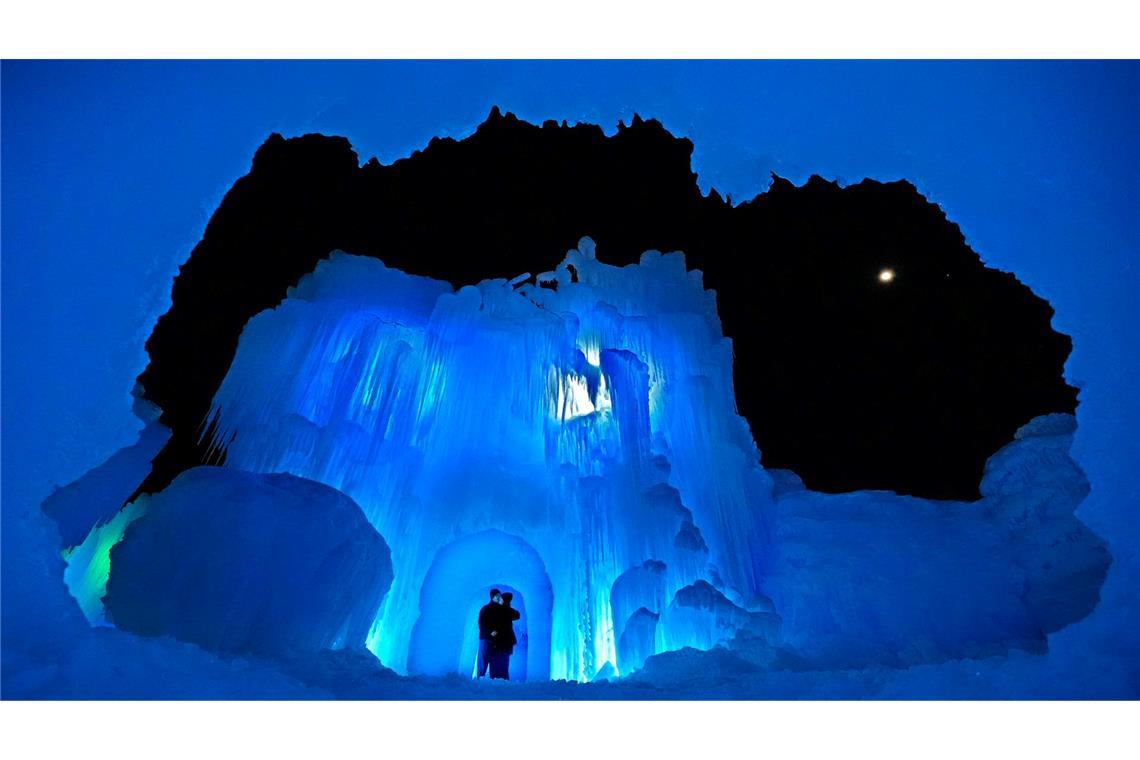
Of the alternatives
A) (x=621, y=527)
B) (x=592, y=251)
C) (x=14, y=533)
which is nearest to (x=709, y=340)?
(x=592, y=251)

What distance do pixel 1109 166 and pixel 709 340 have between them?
13.4ft

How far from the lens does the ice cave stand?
7.08 meters

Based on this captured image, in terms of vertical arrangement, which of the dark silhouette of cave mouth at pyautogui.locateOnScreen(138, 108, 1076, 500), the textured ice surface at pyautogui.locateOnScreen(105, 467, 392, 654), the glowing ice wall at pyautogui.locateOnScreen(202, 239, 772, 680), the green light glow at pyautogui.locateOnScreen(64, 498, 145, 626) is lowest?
the textured ice surface at pyautogui.locateOnScreen(105, 467, 392, 654)

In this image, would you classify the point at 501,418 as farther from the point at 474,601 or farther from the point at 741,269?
the point at 741,269

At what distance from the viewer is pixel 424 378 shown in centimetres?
902

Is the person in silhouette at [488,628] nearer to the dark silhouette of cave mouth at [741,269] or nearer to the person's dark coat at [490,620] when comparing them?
the person's dark coat at [490,620]

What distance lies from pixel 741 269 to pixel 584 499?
4377mm

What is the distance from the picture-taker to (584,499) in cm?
859

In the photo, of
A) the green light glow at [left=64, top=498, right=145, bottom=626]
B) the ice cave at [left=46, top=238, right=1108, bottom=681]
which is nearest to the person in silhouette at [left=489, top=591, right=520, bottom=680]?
the ice cave at [left=46, top=238, right=1108, bottom=681]

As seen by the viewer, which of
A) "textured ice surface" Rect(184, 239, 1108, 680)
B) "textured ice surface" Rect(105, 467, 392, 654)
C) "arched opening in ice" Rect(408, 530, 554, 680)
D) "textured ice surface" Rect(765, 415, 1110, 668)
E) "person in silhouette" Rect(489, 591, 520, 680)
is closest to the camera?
"textured ice surface" Rect(105, 467, 392, 654)

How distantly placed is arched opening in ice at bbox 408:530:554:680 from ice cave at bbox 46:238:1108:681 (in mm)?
25

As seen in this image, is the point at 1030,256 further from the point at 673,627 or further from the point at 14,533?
the point at 14,533

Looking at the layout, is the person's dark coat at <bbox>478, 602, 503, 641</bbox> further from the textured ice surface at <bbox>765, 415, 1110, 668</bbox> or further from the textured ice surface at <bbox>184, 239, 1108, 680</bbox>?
the textured ice surface at <bbox>765, 415, 1110, 668</bbox>

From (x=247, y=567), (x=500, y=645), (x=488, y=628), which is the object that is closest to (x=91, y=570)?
(x=247, y=567)
